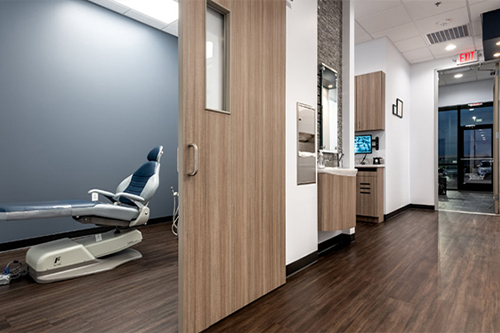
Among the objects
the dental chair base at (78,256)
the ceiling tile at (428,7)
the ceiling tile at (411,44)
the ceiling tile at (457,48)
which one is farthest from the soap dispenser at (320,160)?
the ceiling tile at (457,48)

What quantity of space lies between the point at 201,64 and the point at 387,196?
4727 millimetres

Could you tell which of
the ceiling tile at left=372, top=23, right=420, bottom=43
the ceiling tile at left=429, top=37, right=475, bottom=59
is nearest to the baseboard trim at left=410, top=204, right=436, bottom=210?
the ceiling tile at left=429, top=37, right=475, bottom=59

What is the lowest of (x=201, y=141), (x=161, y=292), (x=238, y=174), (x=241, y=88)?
(x=161, y=292)

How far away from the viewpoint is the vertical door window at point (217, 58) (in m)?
1.77

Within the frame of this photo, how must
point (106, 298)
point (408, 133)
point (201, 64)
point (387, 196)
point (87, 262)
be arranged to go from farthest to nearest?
point (408, 133)
point (387, 196)
point (87, 262)
point (106, 298)
point (201, 64)

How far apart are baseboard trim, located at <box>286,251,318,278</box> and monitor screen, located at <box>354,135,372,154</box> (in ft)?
10.4

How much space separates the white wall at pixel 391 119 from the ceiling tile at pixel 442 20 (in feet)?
2.05

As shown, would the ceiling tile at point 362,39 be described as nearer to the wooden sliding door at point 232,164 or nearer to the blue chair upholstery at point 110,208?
the wooden sliding door at point 232,164

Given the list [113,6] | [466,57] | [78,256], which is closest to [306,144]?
[78,256]

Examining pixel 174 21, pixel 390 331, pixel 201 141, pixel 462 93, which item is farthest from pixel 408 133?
pixel 201 141

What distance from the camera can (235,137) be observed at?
1902 mm

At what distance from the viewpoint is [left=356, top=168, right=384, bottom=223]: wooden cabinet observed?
4.82 m

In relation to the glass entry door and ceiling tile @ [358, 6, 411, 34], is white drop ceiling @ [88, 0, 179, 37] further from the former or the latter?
the glass entry door

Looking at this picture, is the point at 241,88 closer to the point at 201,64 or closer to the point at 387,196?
the point at 201,64
